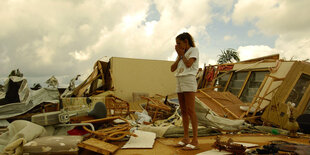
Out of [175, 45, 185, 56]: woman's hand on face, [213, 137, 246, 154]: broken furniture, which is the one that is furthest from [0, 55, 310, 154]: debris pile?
[175, 45, 185, 56]: woman's hand on face

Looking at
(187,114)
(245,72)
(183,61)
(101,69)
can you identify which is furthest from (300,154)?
(101,69)

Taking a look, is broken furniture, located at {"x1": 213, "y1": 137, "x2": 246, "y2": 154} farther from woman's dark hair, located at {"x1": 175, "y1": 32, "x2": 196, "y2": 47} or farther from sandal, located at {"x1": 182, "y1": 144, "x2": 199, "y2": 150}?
woman's dark hair, located at {"x1": 175, "y1": 32, "x2": 196, "y2": 47}

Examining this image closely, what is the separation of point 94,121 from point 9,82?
3.66 metres

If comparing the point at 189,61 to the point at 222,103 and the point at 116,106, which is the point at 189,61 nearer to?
the point at 116,106

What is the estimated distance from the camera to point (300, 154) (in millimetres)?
2195

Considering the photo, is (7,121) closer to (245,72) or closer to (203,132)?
(203,132)

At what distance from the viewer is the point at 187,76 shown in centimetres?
270

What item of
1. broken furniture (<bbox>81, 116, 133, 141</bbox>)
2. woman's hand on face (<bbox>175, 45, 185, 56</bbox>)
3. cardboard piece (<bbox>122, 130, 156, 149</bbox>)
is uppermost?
woman's hand on face (<bbox>175, 45, 185, 56</bbox>)

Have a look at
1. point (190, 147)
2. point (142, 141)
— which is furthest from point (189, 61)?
point (142, 141)

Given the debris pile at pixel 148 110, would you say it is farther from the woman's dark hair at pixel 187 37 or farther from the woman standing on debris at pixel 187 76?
the woman's dark hair at pixel 187 37

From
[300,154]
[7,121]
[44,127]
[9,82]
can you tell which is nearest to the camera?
[300,154]

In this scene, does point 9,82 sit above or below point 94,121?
above

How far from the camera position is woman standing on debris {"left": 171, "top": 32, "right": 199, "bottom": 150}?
106 inches

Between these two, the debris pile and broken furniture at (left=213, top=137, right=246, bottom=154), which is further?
the debris pile
